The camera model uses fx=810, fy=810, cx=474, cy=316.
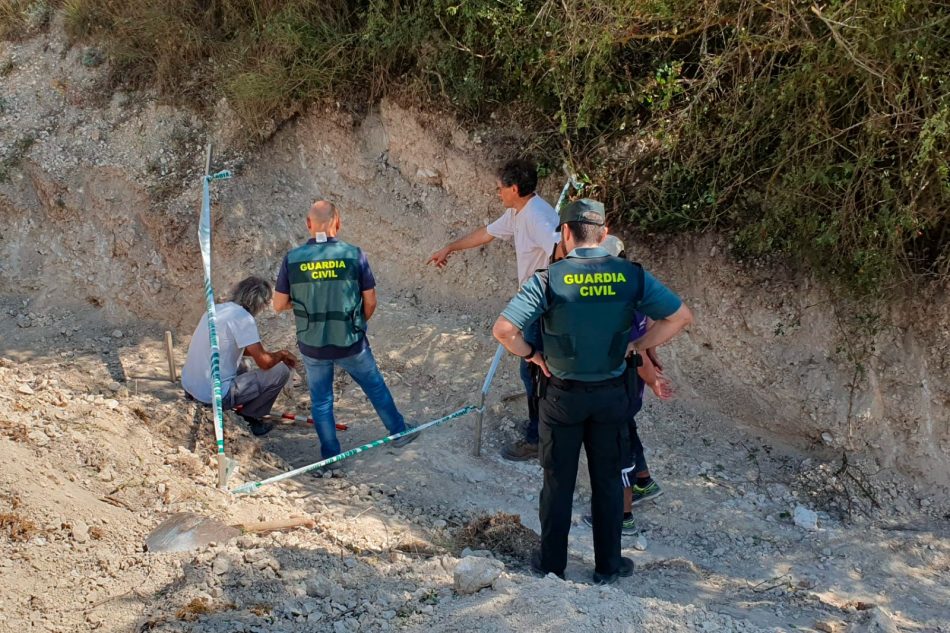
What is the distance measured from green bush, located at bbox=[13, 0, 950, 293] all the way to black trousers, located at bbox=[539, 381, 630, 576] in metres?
→ 2.12

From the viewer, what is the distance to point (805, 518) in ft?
16.2

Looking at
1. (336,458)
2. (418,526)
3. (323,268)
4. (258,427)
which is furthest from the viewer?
(258,427)

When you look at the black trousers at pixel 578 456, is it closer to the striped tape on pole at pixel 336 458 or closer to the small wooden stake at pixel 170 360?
the striped tape on pole at pixel 336 458

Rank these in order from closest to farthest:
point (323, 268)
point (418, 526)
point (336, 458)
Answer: point (418, 526), point (323, 268), point (336, 458)

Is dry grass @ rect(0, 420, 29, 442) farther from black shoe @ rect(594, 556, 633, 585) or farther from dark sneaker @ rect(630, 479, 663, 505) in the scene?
dark sneaker @ rect(630, 479, 663, 505)

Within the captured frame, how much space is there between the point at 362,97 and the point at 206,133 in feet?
5.66

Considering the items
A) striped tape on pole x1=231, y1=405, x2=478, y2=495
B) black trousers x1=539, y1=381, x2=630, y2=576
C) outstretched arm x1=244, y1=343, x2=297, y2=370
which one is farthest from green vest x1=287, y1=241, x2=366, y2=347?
black trousers x1=539, y1=381, x2=630, y2=576

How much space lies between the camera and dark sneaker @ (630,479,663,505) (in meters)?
5.01

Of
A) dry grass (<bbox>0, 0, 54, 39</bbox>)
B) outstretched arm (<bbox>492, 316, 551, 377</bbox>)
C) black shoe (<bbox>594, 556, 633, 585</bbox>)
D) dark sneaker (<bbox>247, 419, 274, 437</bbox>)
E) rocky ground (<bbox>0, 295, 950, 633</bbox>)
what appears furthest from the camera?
dry grass (<bbox>0, 0, 54, 39</bbox>)

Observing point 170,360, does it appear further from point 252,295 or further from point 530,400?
point 530,400

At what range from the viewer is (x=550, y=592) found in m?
3.37

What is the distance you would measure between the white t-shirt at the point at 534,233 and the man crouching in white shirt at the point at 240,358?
172 centimetres

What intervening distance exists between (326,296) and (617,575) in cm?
227

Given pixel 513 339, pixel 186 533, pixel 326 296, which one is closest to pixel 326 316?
pixel 326 296
